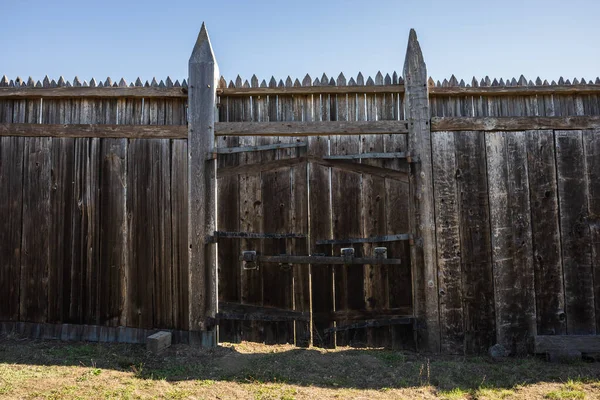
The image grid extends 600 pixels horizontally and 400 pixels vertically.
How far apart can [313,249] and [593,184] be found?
3.52 metres

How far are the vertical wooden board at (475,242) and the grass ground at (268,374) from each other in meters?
0.38

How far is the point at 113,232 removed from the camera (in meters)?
5.36

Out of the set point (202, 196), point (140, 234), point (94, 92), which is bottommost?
point (140, 234)

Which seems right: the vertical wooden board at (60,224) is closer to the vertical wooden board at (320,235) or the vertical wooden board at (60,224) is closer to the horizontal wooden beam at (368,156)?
the vertical wooden board at (320,235)

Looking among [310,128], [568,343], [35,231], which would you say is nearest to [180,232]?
[35,231]

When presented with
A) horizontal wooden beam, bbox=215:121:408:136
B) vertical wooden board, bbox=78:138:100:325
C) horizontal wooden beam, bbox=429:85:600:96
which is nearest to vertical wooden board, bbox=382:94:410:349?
horizontal wooden beam, bbox=215:121:408:136

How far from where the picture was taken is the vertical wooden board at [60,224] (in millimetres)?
5367

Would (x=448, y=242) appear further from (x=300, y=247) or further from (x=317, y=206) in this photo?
(x=300, y=247)

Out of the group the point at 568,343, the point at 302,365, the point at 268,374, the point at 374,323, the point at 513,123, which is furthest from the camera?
the point at 513,123

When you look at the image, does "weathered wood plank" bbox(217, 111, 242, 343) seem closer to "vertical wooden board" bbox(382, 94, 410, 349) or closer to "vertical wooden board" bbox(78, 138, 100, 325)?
"vertical wooden board" bbox(78, 138, 100, 325)

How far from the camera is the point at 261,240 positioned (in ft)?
17.5

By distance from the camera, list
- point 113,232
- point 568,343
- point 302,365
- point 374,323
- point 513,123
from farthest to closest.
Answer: point 113,232, point 513,123, point 374,323, point 568,343, point 302,365

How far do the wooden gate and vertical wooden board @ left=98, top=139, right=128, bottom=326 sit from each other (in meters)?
1.23

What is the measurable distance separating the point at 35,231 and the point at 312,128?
148 inches
